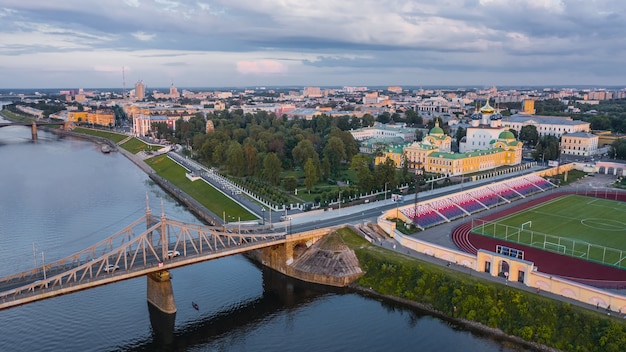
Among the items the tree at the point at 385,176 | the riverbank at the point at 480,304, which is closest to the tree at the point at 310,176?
the tree at the point at 385,176

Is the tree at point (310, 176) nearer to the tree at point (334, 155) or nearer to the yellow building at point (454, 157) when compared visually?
the tree at point (334, 155)

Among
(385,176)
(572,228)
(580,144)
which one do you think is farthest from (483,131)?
(572,228)

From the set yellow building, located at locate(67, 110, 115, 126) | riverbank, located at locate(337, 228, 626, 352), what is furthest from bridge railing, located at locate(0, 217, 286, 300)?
yellow building, located at locate(67, 110, 115, 126)

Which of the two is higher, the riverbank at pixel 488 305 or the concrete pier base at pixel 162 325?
the riverbank at pixel 488 305

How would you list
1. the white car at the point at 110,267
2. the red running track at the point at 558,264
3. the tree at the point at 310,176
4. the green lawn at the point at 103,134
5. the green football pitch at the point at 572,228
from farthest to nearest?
the green lawn at the point at 103,134
the tree at the point at 310,176
the green football pitch at the point at 572,228
the red running track at the point at 558,264
the white car at the point at 110,267

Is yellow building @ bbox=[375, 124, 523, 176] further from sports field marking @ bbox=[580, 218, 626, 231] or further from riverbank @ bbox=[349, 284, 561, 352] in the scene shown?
riverbank @ bbox=[349, 284, 561, 352]

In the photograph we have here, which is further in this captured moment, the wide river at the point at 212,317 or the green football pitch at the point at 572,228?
the green football pitch at the point at 572,228

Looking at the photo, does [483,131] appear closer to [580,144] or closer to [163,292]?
[580,144]
